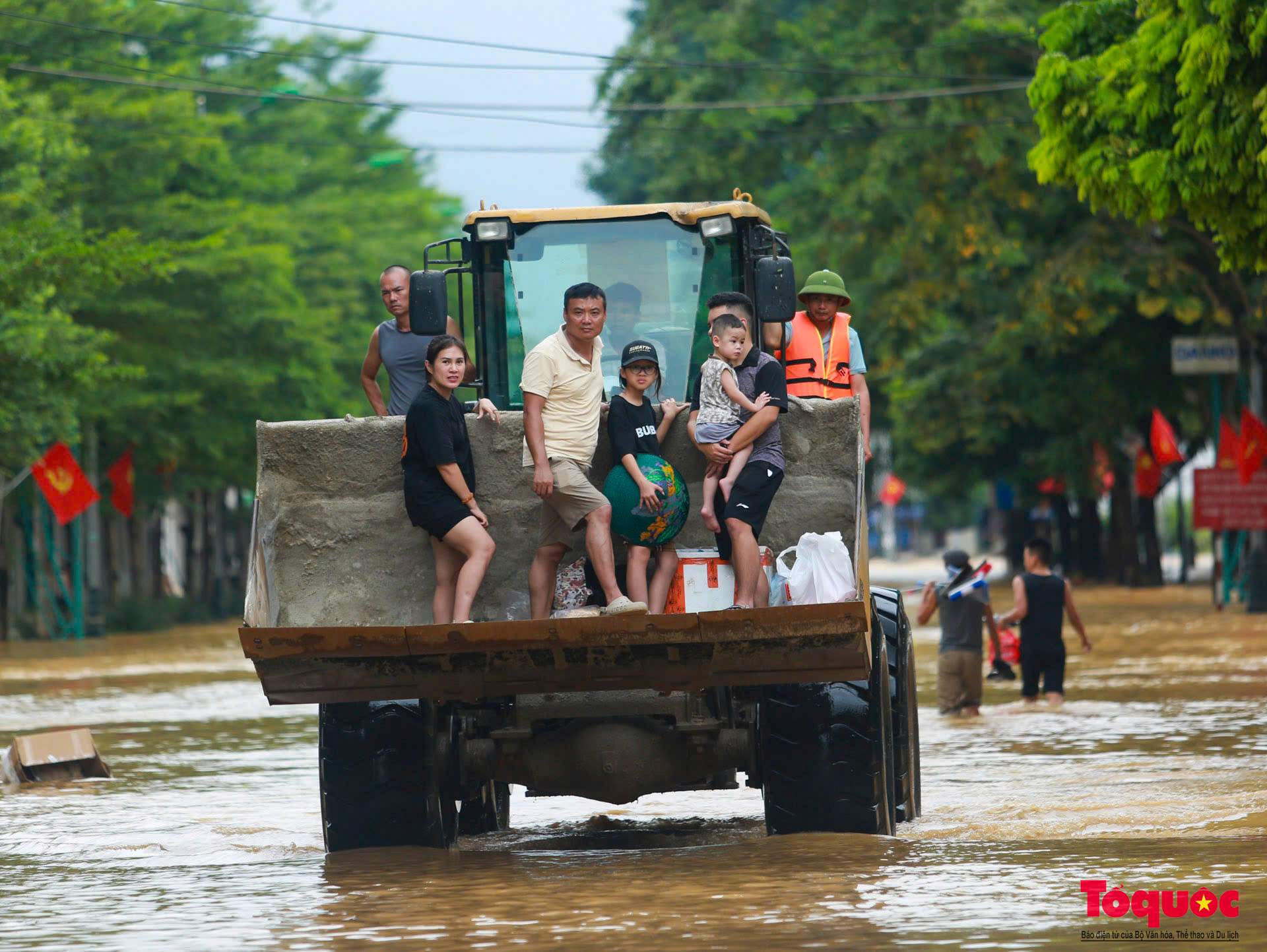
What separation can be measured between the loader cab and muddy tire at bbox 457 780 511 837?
2139 millimetres

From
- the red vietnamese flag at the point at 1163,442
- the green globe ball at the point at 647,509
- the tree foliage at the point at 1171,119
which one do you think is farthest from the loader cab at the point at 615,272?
the red vietnamese flag at the point at 1163,442

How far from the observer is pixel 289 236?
130 ft

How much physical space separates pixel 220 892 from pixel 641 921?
7.11 ft

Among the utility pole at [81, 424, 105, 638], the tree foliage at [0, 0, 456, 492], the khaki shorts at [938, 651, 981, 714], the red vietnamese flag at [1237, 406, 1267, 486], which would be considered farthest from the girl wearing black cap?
the utility pole at [81, 424, 105, 638]

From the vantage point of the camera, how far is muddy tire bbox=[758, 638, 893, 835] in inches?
379

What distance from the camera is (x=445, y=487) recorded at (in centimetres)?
947

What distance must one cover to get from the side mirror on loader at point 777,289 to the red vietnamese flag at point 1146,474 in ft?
128

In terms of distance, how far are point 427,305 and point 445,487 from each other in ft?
4.07

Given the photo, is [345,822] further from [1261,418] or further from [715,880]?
[1261,418]

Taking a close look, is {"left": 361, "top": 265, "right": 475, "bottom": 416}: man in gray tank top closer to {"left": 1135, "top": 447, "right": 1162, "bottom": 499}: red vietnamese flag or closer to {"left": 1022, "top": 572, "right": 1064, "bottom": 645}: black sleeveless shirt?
{"left": 1022, "top": 572, "right": 1064, "bottom": 645}: black sleeveless shirt

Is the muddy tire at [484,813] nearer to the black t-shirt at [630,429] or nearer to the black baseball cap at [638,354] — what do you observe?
the black t-shirt at [630,429]

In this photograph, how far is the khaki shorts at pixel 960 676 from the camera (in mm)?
18109

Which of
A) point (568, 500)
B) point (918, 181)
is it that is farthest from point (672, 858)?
point (918, 181)

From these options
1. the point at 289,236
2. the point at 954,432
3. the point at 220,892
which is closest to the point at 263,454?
the point at 220,892
